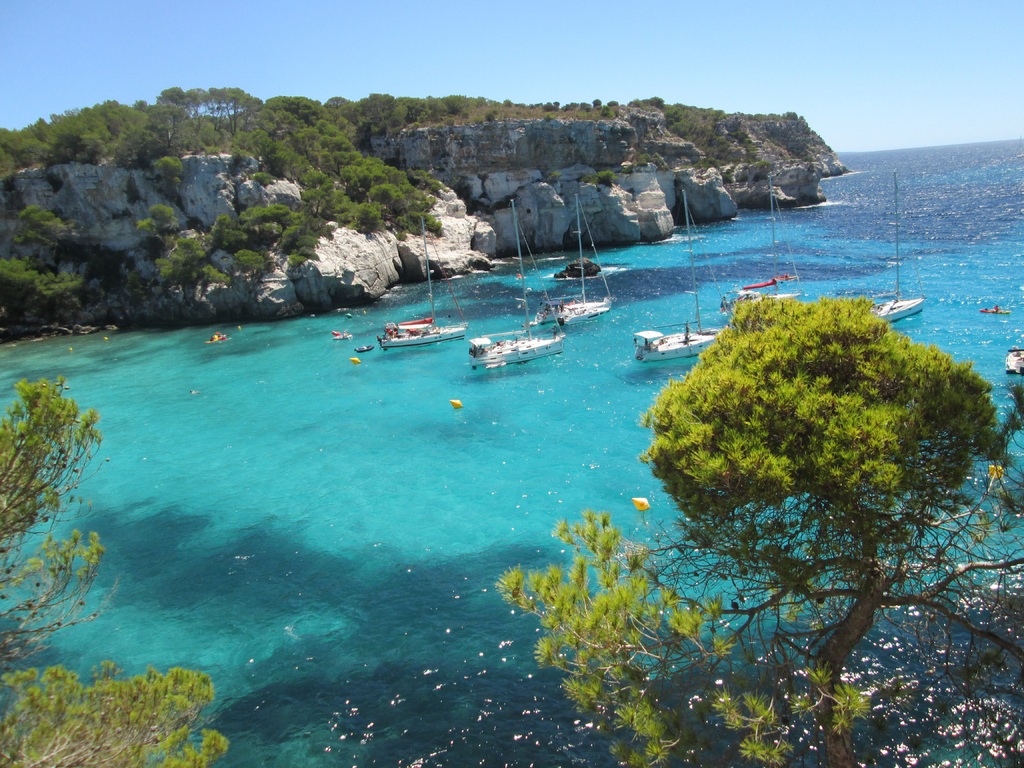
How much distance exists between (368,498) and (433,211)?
44825 millimetres

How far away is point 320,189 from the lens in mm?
51594

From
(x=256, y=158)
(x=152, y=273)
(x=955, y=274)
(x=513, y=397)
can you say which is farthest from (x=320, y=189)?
(x=955, y=274)

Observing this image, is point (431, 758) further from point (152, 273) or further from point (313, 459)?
point (152, 273)

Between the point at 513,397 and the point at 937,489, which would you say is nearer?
the point at 937,489

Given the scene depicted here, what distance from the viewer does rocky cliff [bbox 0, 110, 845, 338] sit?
46406 mm

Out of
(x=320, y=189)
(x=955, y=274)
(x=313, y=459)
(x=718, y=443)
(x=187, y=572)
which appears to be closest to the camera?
(x=718, y=443)

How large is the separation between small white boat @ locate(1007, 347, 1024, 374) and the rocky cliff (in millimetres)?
39555

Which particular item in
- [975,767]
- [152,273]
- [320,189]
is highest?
[320,189]

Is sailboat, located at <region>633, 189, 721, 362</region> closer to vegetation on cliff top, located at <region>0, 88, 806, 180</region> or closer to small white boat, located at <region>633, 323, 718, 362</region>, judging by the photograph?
small white boat, located at <region>633, 323, 718, 362</region>

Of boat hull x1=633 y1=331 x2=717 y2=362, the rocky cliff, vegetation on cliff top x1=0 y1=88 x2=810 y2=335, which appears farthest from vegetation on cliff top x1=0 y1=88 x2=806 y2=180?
boat hull x1=633 y1=331 x2=717 y2=362

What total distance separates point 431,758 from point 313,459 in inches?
564

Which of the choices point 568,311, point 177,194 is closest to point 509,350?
point 568,311

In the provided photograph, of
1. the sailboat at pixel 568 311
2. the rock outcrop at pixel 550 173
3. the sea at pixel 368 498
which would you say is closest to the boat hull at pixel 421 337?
the sea at pixel 368 498

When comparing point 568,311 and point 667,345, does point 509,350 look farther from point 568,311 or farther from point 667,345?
point 568,311
